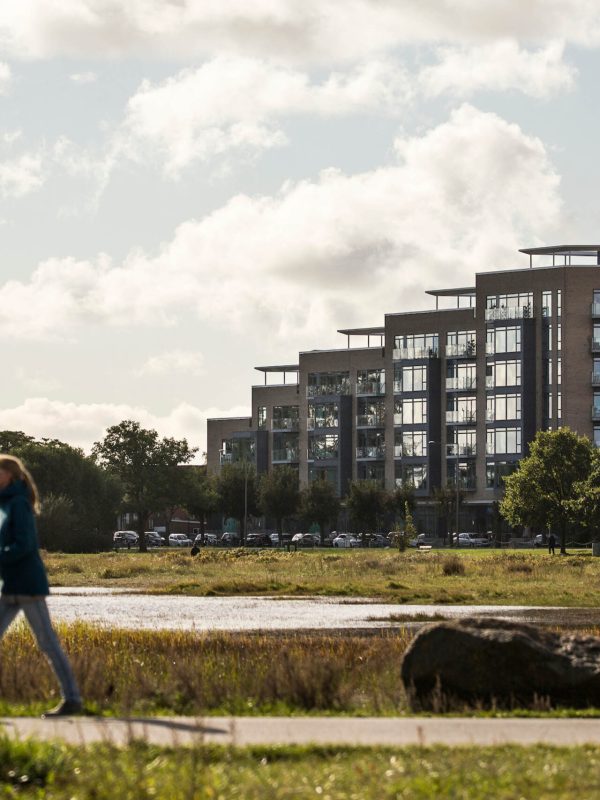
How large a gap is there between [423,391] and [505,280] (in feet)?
50.0

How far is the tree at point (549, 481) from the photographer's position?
321ft

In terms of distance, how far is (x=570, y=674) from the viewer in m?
16.3

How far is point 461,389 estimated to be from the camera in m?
144

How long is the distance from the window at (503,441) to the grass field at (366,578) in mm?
54694

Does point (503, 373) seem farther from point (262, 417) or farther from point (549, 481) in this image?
point (262, 417)

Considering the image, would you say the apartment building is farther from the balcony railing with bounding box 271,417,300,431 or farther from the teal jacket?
the teal jacket

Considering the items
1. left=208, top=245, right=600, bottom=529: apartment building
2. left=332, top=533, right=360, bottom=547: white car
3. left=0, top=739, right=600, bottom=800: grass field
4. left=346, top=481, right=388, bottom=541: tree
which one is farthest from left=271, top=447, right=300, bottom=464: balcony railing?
left=0, top=739, right=600, bottom=800: grass field

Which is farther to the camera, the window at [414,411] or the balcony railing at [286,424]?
the balcony railing at [286,424]

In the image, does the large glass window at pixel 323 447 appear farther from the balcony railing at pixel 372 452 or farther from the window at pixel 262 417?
the window at pixel 262 417

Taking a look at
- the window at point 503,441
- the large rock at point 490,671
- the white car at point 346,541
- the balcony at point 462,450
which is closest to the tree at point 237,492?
the white car at point 346,541

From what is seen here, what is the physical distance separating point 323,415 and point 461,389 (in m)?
22.5

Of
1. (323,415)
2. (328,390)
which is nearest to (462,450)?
(328,390)

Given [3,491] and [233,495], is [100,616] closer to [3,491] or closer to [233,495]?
[3,491]

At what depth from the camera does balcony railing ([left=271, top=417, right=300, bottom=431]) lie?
17100cm
